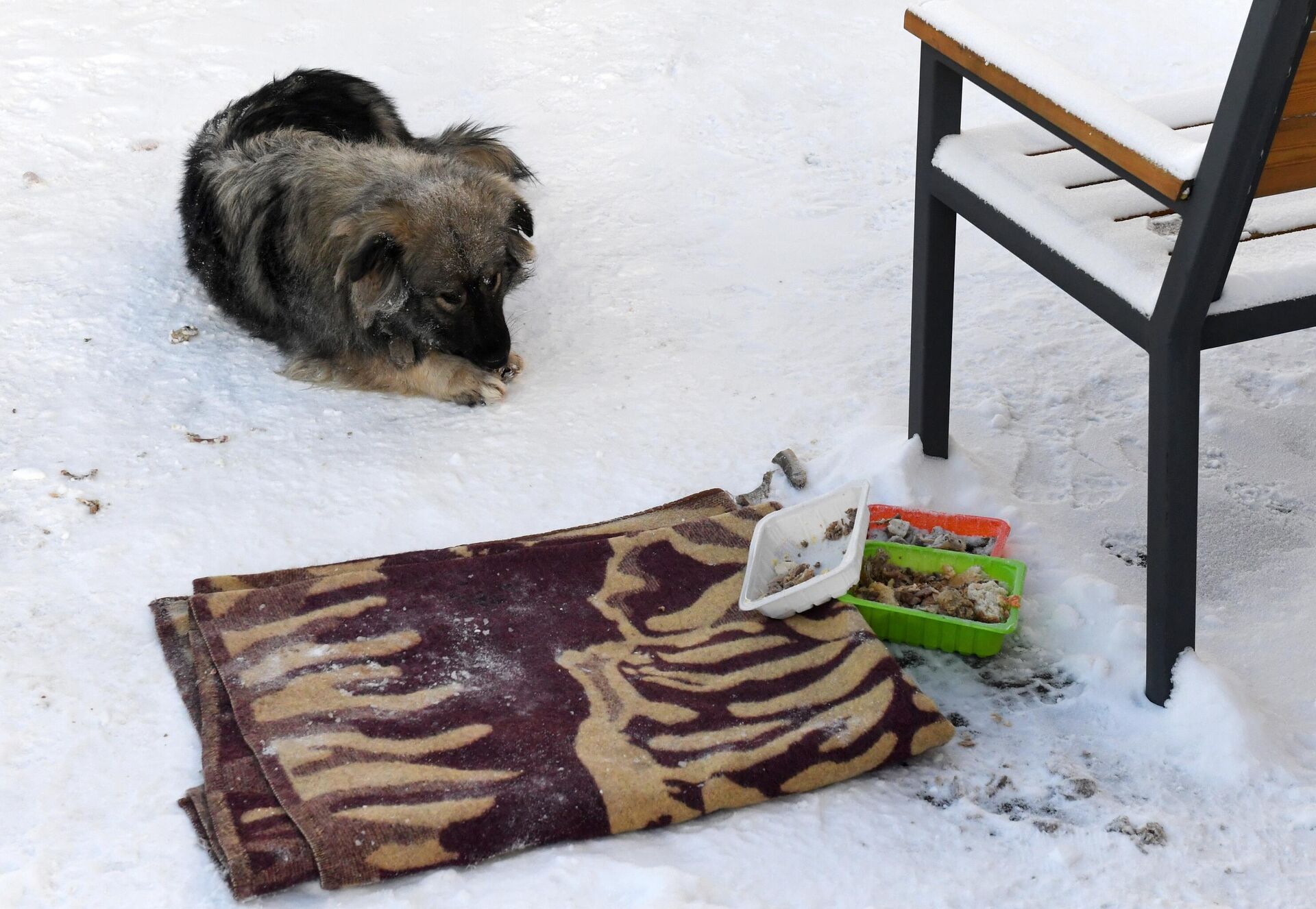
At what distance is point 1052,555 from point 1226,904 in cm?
94

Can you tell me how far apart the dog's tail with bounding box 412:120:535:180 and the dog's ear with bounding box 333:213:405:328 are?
2.81ft

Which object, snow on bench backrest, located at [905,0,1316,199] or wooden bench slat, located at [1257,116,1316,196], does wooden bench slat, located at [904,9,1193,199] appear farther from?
wooden bench slat, located at [1257,116,1316,196]

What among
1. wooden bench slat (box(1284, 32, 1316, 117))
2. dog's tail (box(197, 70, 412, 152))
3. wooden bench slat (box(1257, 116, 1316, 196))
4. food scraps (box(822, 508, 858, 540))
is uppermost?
wooden bench slat (box(1284, 32, 1316, 117))

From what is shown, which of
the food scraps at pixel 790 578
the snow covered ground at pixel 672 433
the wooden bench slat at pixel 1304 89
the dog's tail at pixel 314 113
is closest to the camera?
the wooden bench slat at pixel 1304 89

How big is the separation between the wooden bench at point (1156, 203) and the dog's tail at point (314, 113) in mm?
2118

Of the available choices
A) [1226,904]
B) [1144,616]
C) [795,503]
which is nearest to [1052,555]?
[1144,616]

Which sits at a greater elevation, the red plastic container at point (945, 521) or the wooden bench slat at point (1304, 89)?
the wooden bench slat at point (1304, 89)

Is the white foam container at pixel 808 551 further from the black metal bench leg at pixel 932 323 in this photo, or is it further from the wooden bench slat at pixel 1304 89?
the wooden bench slat at pixel 1304 89

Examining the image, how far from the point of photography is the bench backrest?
2037mm

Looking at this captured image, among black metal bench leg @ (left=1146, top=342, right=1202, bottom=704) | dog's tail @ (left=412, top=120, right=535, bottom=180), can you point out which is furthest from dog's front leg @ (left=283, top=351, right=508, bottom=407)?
black metal bench leg @ (left=1146, top=342, right=1202, bottom=704)

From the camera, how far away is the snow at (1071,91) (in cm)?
214

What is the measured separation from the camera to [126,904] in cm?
213

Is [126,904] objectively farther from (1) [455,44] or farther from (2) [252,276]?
(1) [455,44]

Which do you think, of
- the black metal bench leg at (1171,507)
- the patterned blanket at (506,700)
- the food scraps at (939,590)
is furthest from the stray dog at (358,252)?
the black metal bench leg at (1171,507)
